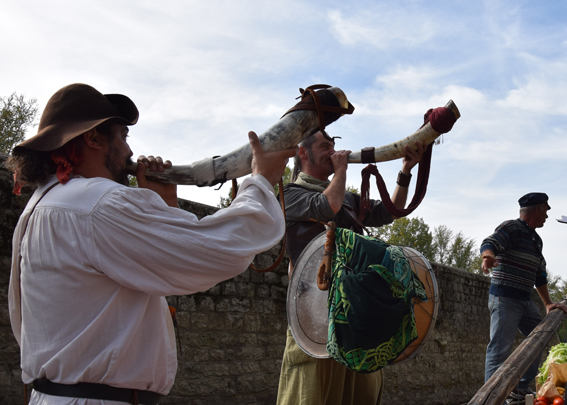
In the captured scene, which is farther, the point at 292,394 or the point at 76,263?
the point at 292,394

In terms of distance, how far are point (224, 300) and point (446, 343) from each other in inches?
205

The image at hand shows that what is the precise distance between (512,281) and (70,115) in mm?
4452

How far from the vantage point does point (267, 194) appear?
1.56 meters

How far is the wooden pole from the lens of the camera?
315 cm

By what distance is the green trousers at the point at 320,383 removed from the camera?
2508 mm

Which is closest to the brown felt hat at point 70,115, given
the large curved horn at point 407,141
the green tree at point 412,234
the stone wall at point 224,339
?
the large curved horn at point 407,141

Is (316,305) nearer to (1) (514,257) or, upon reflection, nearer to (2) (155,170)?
(2) (155,170)

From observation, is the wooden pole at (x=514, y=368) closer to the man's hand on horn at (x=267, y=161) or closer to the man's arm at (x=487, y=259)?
the man's arm at (x=487, y=259)

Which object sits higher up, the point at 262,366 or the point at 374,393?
the point at 374,393

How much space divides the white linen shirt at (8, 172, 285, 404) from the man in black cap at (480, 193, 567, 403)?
3902mm

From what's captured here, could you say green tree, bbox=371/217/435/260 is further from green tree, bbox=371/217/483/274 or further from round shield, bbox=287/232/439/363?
round shield, bbox=287/232/439/363

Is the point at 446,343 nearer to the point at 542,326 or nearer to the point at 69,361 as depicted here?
the point at 542,326

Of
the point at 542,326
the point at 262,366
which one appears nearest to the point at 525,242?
the point at 542,326

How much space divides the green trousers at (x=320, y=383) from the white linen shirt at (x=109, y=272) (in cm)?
121
